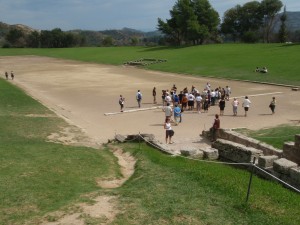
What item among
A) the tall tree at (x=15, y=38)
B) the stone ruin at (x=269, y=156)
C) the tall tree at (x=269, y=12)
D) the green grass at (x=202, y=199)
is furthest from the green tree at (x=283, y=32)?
the tall tree at (x=15, y=38)

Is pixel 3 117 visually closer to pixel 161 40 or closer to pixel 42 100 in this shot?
pixel 42 100

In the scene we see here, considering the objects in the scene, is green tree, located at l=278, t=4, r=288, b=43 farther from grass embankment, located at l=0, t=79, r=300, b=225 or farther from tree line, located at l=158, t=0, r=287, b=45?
grass embankment, located at l=0, t=79, r=300, b=225

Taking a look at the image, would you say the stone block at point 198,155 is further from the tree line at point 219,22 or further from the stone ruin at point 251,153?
the tree line at point 219,22

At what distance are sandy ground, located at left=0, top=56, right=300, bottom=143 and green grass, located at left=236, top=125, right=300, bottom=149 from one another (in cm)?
134

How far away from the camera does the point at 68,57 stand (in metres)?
83.1

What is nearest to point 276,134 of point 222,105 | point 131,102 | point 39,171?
point 222,105

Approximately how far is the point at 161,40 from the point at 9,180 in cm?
10399

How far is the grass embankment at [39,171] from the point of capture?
8.95 m

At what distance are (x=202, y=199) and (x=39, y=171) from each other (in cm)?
558

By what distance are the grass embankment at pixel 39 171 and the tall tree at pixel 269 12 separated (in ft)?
257

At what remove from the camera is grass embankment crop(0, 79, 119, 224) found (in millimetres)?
8945

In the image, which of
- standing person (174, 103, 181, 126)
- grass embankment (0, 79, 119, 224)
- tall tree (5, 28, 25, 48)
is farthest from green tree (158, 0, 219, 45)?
grass embankment (0, 79, 119, 224)

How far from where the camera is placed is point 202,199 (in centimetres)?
881

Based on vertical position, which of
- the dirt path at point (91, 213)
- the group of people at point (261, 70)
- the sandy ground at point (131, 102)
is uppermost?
the dirt path at point (91, 213)
